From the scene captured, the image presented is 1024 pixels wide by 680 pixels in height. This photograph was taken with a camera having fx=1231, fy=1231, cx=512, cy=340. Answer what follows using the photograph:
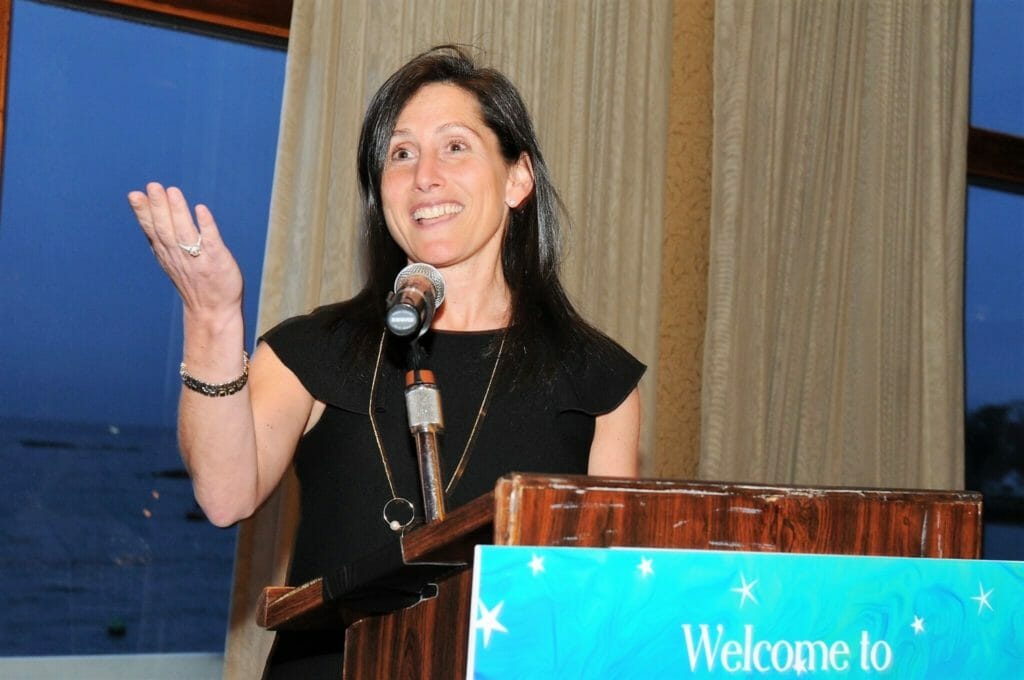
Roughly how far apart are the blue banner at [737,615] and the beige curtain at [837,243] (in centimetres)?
310

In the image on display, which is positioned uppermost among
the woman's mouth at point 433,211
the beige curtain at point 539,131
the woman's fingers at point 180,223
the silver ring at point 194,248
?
the beige curtain at point 539,131

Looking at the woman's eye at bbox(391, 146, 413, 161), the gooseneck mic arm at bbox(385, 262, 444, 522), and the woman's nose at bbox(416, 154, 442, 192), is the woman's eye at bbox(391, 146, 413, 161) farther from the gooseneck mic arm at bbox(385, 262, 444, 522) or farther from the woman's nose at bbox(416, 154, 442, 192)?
the gooseneck mic arm at bbox(385, 262, 444, 522)

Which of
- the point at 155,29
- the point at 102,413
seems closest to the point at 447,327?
the point at 102,413

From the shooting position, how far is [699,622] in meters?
0.92

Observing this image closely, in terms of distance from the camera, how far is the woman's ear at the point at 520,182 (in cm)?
198

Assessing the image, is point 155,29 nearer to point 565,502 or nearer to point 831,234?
point 831,234

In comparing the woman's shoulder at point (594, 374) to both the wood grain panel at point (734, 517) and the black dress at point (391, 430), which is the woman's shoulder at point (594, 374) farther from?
the wood grain panel at point (734, 517)

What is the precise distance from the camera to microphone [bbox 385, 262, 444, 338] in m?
1.19

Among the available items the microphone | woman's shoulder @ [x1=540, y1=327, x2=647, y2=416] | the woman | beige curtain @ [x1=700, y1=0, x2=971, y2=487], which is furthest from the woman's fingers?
beige curtain @ [x1=700, y1=0, x2=971, y2=487]

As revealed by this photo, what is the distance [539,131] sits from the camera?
3.83 metres

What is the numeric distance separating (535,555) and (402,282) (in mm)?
476

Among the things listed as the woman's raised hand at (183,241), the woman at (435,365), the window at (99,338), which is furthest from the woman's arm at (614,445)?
the window at (99,338)

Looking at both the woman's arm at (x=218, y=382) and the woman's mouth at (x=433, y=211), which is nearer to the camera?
the woman's arm at (x=218, y=382)

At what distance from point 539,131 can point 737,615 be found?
119 inches
